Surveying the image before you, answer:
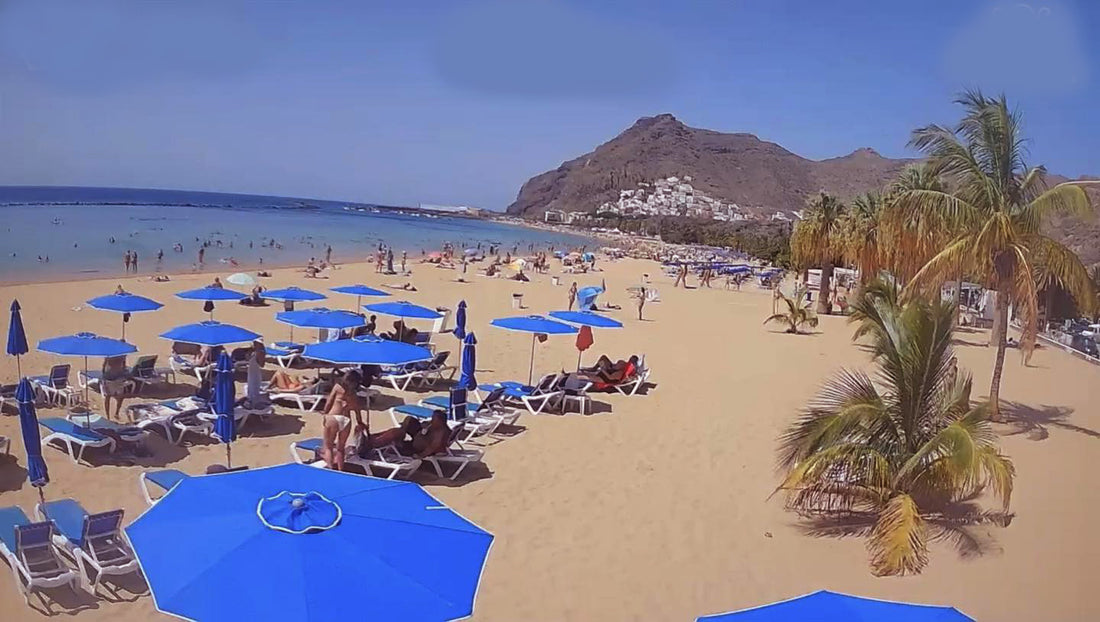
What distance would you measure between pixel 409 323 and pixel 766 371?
7.74 meters

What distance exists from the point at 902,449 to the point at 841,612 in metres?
4.13

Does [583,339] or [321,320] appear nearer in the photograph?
[321,320]

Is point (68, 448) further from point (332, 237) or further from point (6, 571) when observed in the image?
point (332, 237)

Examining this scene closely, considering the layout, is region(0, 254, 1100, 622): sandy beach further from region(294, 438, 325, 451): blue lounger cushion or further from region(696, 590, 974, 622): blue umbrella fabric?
region(696, 590, 974, 622): blue umbrella fabric

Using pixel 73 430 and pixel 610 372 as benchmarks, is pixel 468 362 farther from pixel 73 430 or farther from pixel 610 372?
pixel 73 430

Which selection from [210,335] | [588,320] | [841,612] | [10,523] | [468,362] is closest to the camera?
[841,612]

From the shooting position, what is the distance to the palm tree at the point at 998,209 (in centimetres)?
890

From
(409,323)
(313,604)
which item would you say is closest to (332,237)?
(409,323)

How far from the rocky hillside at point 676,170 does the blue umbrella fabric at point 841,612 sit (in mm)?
118489

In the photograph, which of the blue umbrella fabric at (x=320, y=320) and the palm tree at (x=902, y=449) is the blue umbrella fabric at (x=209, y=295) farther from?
the palm tree at (x=902, y=449)

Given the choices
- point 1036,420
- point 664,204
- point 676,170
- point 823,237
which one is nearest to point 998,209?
point 1036,420

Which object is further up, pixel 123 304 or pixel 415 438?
pixel 123 304

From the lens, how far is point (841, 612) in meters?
2.75

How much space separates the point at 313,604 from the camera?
2.64m
